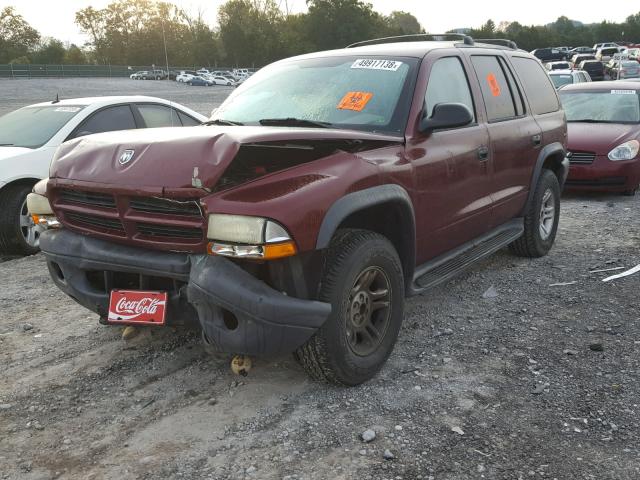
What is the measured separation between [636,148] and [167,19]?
110967 millimetres

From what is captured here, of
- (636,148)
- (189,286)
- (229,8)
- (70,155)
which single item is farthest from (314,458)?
(229,8)

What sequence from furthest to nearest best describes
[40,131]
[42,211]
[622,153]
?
[622,153] → [40,131] → [42,211]

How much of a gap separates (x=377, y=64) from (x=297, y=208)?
5.70 ft

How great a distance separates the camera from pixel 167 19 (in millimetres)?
109000

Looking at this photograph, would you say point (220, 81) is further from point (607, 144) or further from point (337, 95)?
point (337, 95)

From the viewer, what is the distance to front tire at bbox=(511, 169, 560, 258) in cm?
579

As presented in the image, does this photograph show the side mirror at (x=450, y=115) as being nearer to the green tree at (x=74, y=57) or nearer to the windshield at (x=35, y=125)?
the windshield at (x=35, y=125)

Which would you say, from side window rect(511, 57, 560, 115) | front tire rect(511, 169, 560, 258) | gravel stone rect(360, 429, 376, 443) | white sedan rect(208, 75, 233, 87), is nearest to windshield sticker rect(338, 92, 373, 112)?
gravel stone rect(360, 429, 376, 443)

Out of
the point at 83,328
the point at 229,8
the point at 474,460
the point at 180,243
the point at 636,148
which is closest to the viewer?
the point at 474,460

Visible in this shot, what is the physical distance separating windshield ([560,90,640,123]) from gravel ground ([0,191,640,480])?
5.73 metres

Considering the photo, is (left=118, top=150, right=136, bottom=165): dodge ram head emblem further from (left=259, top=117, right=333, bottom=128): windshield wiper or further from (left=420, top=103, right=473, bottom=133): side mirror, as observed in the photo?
(left=420, top=103, right=473, bottom=133): side mirror

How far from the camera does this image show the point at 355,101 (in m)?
4.05

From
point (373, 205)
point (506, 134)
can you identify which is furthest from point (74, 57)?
point (373, 205)

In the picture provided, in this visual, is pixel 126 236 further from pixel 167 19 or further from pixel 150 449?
pixel 167 19
